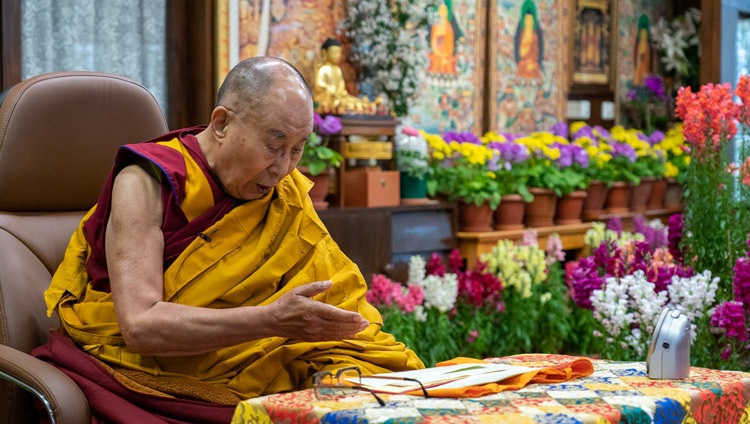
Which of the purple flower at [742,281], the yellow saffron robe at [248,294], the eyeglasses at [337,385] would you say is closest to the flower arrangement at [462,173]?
the purple flower at [742,281]

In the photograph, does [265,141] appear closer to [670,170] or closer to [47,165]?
[47,165]

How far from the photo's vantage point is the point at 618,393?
1.62m

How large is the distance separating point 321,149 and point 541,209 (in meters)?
1.76

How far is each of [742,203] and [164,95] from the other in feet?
9.09

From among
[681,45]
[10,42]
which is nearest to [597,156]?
[681,45]

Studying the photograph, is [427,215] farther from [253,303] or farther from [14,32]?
[253,303]

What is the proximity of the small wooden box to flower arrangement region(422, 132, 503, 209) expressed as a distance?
0.39 meters

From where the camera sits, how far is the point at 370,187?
4.84 metres

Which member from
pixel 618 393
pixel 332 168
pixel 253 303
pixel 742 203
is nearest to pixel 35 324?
pixel 253 303

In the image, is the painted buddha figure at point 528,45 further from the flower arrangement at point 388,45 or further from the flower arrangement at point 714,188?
the flower arrangement at point 714,188

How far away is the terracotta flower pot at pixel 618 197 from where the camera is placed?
638cm

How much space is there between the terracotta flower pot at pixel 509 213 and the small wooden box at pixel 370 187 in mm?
843

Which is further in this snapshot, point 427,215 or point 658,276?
point 427,215

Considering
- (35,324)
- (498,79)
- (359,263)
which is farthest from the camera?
(498,79)
